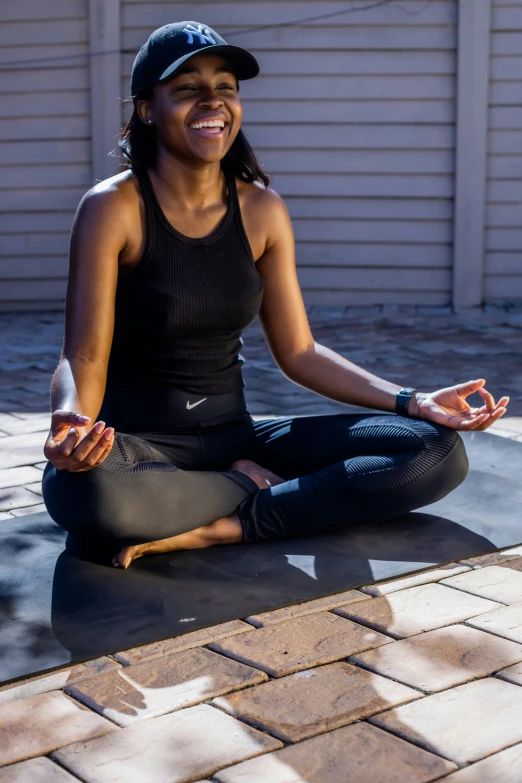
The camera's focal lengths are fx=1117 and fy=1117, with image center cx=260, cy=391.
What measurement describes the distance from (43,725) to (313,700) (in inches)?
17.7

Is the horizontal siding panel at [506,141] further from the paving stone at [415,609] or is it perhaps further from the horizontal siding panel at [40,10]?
the paving stone at [415,609]

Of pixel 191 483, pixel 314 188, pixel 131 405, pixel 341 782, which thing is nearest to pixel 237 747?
pixel 341 782

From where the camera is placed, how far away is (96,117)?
7320mm

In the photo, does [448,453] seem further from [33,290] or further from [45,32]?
[45,32]

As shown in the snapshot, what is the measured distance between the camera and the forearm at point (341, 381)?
2883 mm

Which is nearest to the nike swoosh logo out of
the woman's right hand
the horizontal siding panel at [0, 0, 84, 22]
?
the woman's right hand

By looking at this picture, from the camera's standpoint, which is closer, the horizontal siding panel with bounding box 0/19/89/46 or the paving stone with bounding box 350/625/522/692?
the paving stone with bounding box 350/625/522/692

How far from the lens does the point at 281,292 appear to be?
2.97m

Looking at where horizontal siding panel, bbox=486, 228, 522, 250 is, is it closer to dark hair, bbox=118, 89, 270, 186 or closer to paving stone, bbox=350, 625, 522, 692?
dark hair, bbox=118, 89, 270, 186

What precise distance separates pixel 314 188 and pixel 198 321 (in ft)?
15.4

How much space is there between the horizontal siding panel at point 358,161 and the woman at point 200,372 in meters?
4.38

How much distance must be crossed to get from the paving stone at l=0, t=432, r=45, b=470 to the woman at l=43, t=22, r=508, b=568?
94cm

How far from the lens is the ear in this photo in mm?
2701

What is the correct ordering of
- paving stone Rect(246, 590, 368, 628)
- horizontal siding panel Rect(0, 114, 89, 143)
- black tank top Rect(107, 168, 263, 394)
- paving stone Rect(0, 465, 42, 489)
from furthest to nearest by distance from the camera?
horizontal siding panel Rect(0, 114, 89, 143)
paving stone Rect(0, 465, 42, 489)
black tank top Rect(107, 168, 263, 394)
paving stone Rect(246, 590, 368, 628)
